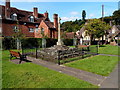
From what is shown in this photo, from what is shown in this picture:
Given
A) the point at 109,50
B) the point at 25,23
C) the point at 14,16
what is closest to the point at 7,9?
the point at 14,16

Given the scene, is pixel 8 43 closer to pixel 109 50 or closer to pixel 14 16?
pixel 14 16

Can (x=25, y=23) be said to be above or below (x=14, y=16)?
below

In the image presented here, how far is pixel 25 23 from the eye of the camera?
28.8 meters

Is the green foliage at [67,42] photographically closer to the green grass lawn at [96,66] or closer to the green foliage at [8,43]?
the green foliage at [8,43]

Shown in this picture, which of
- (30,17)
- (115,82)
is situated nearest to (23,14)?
(30,17)

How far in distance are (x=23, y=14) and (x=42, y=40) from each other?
14.2m

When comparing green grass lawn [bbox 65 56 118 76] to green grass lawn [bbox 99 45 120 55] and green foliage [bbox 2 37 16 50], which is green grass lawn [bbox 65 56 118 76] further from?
green foliage [bbox 2 37 16 50]

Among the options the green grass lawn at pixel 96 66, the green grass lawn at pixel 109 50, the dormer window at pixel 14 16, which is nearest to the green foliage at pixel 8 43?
the dormer window at pixel 14 16

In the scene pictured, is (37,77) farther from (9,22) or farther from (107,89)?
(9,22)

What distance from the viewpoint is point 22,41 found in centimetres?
1898

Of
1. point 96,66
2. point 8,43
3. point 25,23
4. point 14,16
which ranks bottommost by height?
point 96,66

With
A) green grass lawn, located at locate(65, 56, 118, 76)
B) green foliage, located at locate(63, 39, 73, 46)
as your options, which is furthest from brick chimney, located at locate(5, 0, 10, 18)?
green grass lawn, located at locate(65, 56, 118, 76)

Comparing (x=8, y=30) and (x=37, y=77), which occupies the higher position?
(x=8, y=30)

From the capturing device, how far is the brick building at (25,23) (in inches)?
990
